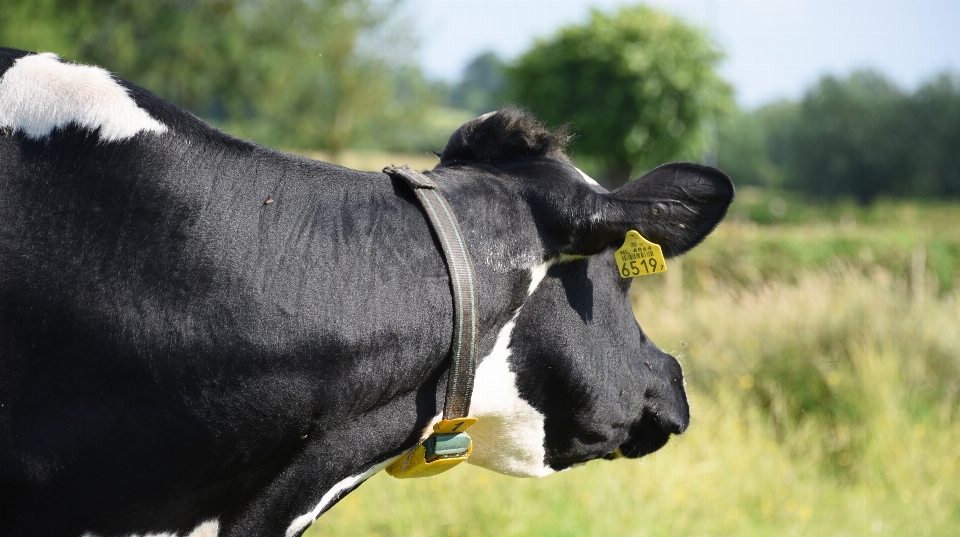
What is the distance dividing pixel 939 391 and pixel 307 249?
574 cm

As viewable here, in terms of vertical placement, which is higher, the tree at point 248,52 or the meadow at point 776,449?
the tree at point 248,52

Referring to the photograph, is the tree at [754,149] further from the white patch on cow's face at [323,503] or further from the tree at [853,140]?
the white patch on cow's face at [323,503]

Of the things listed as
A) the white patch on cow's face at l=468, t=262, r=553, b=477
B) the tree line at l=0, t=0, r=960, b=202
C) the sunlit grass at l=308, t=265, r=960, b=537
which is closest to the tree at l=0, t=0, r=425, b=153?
the tree line at l=0, t=0, r=960, b=202

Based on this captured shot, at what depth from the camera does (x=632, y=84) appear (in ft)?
60.1

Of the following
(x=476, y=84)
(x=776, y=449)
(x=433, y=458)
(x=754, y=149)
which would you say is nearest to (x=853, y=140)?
(x=754, y=149)

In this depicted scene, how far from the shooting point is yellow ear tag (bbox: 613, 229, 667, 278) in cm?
180

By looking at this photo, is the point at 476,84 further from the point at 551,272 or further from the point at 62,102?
the point at 62,102

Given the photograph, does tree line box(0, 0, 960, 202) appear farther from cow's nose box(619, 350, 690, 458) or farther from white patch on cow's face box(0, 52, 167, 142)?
white patch on cow's face box(0, 52, 167, 142)

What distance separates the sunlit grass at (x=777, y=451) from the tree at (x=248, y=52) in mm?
8986

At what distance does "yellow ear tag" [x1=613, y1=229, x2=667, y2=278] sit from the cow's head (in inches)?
0.9

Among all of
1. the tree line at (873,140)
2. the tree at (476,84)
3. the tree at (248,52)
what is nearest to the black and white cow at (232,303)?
the tree at (248,52)

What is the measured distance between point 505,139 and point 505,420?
629 mm

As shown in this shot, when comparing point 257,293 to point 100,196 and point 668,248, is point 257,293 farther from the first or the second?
point 668,248

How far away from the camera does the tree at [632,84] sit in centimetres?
1827
